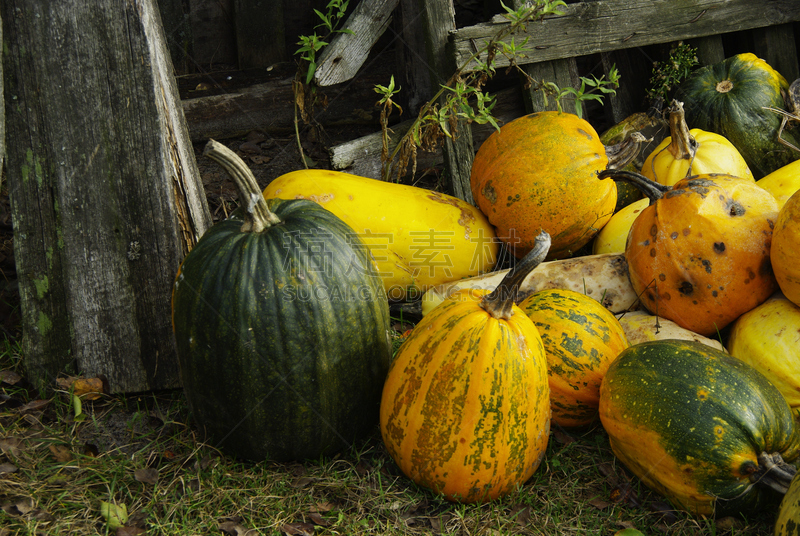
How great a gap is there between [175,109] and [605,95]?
2991 millimetres

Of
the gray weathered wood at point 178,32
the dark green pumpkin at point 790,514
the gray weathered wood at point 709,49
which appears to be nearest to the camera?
the dark green pumpkin at point 790,514

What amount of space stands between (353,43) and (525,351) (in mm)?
2323

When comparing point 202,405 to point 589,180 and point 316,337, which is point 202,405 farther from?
point 589,180

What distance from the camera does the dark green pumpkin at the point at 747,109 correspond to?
359cm

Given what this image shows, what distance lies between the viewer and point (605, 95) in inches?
166

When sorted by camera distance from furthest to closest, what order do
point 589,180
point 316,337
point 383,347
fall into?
point 589,180
point 383,347
point 316,337

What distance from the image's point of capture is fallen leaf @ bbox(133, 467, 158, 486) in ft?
7.07

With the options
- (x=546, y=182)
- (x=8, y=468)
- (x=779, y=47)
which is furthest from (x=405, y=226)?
(x=779, y=47)

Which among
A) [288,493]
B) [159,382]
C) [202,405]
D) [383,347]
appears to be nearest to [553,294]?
[383,347]

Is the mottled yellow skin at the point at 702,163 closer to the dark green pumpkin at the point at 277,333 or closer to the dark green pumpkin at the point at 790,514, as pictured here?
the dark green pumpkin at the point at 790,514

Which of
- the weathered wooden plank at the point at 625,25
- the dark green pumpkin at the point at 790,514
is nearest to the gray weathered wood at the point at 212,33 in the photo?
the weathered wooden plank at the point at 625,25

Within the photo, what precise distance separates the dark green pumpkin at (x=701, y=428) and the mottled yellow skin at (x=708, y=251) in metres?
0.48

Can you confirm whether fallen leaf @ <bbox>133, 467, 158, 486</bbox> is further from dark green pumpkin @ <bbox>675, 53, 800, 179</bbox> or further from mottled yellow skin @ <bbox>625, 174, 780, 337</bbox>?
dark green pumpkin @ <bbox>675, 53, 800, 179</bbox>

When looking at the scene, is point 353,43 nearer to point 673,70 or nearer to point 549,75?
point 549,75
